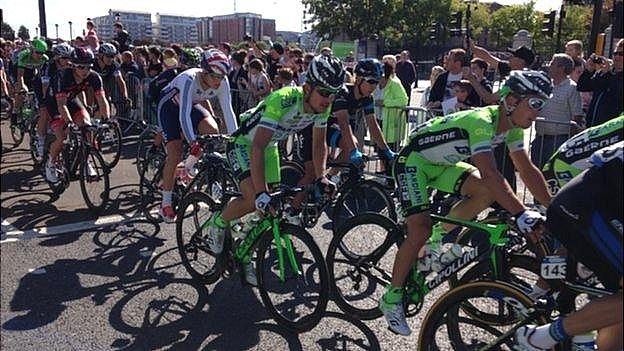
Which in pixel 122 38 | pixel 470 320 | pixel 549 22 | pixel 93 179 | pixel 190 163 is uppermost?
pixel 549 22

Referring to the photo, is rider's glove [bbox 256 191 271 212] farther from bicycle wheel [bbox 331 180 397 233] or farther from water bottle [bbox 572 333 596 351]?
water bottle [bbox 572 333 596 351]

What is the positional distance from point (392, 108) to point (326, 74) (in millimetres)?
4715

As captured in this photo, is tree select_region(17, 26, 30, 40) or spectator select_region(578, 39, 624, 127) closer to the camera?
spectator select_region(578, 39, 624, 127)

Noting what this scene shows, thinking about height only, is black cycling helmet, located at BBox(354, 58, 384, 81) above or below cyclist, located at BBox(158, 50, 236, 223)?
above

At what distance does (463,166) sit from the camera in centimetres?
420

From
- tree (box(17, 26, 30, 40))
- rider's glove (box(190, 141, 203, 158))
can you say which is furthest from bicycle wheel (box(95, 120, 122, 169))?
tree (box(17, 26, 30, 40))

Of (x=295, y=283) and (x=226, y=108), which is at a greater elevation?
(x=226, y=108)

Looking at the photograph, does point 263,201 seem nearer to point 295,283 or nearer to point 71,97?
point 295,283

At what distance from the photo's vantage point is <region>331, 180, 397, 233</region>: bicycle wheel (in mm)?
5516

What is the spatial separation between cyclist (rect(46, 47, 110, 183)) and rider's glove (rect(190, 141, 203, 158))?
1987mm

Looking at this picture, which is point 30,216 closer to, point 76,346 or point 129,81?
point 76,346

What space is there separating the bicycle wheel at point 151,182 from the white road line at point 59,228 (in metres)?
0.18

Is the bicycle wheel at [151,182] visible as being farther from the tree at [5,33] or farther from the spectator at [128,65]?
the spectator at [128,65]

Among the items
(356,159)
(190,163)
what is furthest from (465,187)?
(190,163)
